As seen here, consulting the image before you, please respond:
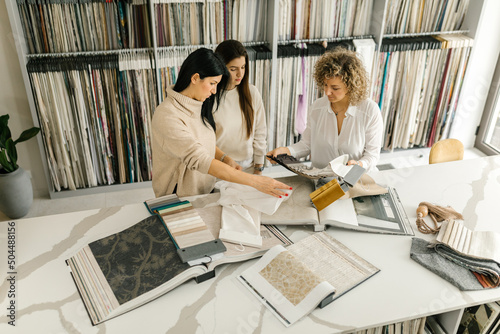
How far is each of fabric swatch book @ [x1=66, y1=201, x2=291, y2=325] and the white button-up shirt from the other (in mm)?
801

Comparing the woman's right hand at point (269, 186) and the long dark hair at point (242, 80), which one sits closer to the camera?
the woman's right hand at point (269, 186)

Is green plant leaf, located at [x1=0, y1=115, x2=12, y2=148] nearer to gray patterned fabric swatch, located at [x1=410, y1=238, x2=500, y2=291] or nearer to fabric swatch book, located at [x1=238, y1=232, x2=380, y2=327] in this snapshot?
fabric swatch book, located at [x1=238, y1=232, x2=380, y2=327]

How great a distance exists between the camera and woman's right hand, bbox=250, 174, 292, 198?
1863 mm

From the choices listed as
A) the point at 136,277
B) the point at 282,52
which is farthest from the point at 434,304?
the point at 282,52

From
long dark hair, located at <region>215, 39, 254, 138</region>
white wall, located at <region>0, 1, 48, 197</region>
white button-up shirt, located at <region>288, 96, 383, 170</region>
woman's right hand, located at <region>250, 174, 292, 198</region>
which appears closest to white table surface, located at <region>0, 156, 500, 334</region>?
woman's right hand, located at <region>250, 174, 292, 198</region>

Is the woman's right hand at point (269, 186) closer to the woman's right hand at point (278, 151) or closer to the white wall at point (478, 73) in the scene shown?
the woman's right hand at point (278, 151)

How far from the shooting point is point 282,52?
349 cm

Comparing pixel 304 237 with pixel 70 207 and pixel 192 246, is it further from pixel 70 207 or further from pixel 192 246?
pixel 70 207

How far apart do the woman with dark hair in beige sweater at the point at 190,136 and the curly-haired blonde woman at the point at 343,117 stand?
44cm

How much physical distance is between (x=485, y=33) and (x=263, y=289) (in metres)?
3.53

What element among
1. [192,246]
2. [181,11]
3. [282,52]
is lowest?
[192,246]

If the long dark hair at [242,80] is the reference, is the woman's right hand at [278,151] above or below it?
below

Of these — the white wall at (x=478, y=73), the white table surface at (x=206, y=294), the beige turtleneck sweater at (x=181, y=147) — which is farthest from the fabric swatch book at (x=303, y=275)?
the white wall at (x=478, y=73)

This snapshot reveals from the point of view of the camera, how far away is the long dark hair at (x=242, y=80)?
2.28 meters
